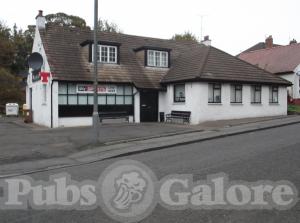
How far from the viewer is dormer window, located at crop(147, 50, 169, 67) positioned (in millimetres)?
27922

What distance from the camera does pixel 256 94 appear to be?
1049 inches

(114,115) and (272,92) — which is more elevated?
(272,92)

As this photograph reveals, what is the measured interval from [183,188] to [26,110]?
22666mm

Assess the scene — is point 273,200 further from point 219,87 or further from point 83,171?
point 219,87

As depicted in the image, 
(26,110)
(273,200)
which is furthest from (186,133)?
(26,110)

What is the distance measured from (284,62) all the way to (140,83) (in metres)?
18.6

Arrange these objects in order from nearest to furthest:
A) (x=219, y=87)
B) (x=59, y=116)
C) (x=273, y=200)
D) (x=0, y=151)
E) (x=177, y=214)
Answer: (x=177, y=214)
(x=273, y=200)
(x=0, y=151)
(x=59, y=116)
(x=219, y=87)

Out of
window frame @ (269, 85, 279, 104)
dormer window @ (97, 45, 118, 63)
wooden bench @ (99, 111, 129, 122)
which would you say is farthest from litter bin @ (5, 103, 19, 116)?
window frame @ (269, 85, 279, 104)

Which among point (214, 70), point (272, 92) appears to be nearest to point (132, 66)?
point (214, 70)

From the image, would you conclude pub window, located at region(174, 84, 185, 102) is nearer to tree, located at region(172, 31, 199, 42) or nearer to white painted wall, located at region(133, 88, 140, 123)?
white painted wall, located at region(133, 88, 140, 123)

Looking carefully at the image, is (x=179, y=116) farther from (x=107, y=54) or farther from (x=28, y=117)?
(x=28, y=117)

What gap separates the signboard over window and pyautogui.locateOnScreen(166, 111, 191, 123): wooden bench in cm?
423

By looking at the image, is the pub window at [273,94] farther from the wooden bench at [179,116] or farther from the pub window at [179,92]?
the wooden bench at [179,116]

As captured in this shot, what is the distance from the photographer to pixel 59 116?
22984 millimetres
